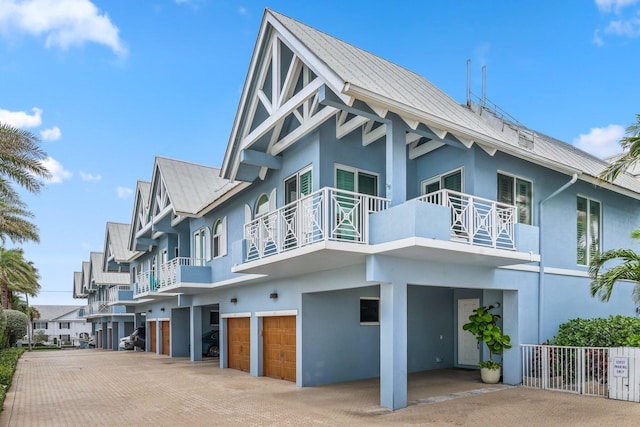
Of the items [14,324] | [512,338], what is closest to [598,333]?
[512,338]

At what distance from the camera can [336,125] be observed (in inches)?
512

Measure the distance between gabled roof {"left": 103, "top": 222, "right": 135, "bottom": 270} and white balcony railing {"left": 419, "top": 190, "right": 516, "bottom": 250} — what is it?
2951 cm

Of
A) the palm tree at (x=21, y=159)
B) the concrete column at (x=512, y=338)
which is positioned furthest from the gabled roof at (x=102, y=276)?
the concrete column at (x=512, y=338)

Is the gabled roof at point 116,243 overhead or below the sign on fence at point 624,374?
overhead

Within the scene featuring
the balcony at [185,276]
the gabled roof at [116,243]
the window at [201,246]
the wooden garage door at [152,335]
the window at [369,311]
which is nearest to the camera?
the window at [369,311]

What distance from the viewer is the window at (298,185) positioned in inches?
527

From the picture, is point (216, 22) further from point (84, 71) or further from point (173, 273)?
point (173, 273)

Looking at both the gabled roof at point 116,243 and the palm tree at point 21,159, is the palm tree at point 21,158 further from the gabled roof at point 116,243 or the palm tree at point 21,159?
the gabled roof at point 116,243

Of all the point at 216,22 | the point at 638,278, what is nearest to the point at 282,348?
the point at 638,278

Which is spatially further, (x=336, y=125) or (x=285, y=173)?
(x=285, y=173)

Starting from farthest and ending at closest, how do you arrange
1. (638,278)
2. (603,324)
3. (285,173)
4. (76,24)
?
(76,24) → (285,173) → (603,324) → (638,278)

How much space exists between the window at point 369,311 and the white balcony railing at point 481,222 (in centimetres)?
411

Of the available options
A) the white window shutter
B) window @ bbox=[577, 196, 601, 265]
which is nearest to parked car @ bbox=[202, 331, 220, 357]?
the white window shutter

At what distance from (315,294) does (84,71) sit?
14072mm
